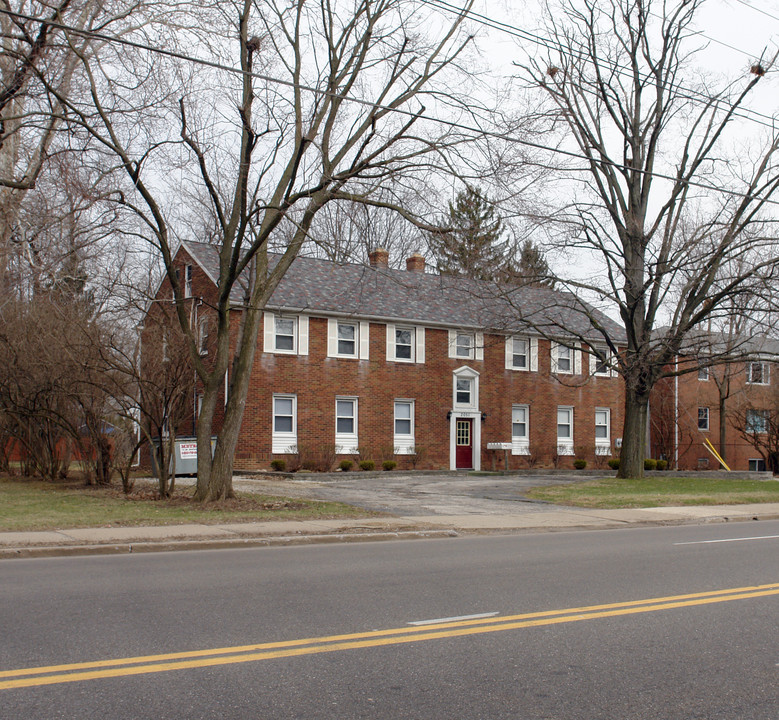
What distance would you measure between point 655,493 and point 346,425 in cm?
1299

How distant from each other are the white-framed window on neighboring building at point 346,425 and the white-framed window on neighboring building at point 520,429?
7548mm

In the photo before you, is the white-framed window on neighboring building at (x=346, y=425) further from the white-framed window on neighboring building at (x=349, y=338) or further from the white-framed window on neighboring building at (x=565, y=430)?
the white-framed window on neighboring building at (x=565, y=430)

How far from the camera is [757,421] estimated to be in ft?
141

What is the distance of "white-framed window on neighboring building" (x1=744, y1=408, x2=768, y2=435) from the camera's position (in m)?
39.8

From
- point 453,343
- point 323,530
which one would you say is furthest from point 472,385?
point 323,530

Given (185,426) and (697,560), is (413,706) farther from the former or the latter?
(185,426)

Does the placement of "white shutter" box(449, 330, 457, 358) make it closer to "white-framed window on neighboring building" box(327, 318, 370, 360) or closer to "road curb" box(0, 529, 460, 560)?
"white-framed window on neighboring building" box(327, 318, 370, 360)

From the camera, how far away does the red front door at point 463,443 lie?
115 ft

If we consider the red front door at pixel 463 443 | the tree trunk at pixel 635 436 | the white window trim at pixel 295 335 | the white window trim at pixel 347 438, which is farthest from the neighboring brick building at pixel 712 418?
the white window trim at pixel 295 335

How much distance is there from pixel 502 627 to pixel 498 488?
1809 centimetres

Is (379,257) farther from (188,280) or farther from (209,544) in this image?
(209,544)

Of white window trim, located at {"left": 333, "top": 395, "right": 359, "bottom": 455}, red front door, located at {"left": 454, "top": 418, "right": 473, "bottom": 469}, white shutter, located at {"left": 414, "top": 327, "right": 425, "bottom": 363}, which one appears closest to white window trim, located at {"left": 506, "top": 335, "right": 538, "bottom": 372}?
red front door, located at {"left": 454, "top": 418, "right": 473, "bottom": 469}

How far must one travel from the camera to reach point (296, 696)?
16.5 feet

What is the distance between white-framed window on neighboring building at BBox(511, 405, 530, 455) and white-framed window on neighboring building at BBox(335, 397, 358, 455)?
7.55 metres
